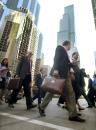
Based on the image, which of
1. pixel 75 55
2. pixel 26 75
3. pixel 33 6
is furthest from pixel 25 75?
pixel 33 6

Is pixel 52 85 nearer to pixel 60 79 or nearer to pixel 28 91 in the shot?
pixel 60 79

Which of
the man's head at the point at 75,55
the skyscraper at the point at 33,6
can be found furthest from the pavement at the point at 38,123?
the skyscraper at the point at 33,6

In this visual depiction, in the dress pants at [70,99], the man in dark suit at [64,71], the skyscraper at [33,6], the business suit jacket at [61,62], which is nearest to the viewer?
the dress pants at [70,99]

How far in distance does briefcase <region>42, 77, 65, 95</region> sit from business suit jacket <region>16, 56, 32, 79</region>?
1938 millimetres

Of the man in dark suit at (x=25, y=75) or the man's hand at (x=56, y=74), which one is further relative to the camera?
the man in dark suit at (x=25, y=75)

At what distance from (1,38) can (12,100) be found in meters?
119

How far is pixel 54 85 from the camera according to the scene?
4734 mm

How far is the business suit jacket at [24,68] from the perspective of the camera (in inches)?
266

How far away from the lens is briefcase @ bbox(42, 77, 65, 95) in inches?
184

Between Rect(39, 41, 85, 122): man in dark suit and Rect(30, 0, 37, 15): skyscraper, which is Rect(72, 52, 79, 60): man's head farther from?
Rect(30, 0, 37, 15): skyscraper

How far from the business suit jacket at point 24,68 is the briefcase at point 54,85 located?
1.94 meters

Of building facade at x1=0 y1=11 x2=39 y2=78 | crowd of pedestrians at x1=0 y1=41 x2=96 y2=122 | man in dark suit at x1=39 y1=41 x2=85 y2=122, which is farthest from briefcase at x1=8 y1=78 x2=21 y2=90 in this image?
building facade at x1=0 y1=11 x2=39 y2=78

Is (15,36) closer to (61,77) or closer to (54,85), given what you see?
(61,77)

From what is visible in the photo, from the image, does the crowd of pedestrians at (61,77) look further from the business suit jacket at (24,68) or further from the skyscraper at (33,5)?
the skyscraper at (33,5)
